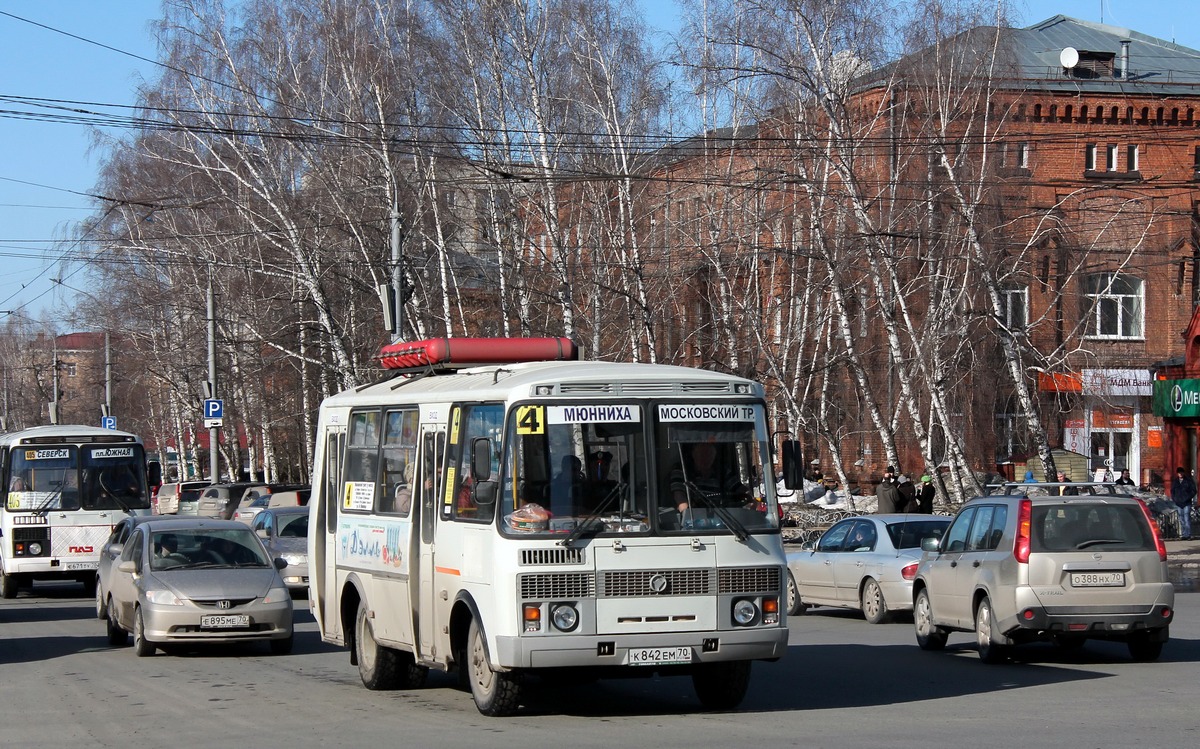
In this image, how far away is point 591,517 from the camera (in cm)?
1056

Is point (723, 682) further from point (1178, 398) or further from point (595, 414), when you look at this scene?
point (1178, 398)

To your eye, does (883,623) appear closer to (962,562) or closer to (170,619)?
(962,562)

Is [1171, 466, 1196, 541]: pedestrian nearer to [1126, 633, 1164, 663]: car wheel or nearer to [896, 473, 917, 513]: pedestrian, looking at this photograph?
[896, 473, 917, 513]: pedestrian

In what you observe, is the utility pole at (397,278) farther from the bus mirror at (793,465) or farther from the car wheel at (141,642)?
the bus mirror at (793,465)

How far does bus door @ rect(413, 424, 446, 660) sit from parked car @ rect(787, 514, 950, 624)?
7652 mm

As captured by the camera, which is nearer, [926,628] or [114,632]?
[926,628]

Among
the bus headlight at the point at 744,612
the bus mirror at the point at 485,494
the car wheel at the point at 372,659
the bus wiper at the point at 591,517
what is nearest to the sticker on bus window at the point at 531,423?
the bus mirror at the point at 485,494

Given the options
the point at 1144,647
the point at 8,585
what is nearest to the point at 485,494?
the point at 1144,647

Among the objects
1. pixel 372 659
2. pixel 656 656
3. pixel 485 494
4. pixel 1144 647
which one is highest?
pixel 485 494

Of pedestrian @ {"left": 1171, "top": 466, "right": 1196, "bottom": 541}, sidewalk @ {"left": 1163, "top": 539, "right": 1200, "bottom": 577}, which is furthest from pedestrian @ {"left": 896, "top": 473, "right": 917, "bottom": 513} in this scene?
pedestrian @ {"left": 1171, "top": 466, "right": 1196, "bottom": 541}

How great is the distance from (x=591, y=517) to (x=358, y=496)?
3.66 meters

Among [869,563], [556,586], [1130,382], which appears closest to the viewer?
[556,586]

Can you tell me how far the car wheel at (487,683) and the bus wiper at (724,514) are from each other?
1.79m

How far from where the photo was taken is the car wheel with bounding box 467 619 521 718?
10758 mm
